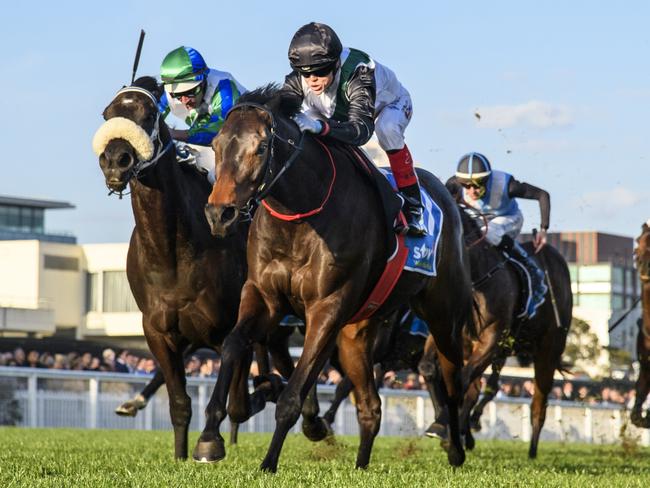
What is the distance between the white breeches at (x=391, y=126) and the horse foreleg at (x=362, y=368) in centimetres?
105

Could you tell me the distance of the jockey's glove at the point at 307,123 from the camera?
6.95 meters

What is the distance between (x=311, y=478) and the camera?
624cm

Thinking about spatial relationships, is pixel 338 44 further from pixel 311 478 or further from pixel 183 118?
pixel 311 478

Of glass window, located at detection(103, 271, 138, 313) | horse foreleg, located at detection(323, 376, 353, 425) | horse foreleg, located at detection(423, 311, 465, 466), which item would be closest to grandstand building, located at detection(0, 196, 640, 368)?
glass window, located at detection(103, 271, 138, 313)

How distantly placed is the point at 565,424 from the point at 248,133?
17.2m

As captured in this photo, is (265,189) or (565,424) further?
(565,424)

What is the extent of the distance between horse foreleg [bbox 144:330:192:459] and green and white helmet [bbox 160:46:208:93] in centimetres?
146

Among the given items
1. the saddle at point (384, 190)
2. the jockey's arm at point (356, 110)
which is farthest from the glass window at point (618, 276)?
the jockey's arm at point (356, 110)

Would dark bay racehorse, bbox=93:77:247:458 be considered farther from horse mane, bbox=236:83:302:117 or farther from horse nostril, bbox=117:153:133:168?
horse mane, bbox=236:83:302:117

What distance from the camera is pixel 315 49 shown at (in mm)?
7234

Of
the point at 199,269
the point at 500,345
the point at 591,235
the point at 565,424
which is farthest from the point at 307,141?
the point at 591,235

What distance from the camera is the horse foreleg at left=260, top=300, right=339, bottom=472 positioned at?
658 cm

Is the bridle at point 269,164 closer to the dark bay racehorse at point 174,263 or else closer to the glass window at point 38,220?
the dark bay racehorse at point 174,263

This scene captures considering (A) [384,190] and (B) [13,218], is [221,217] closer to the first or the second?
(A) [384,190]
